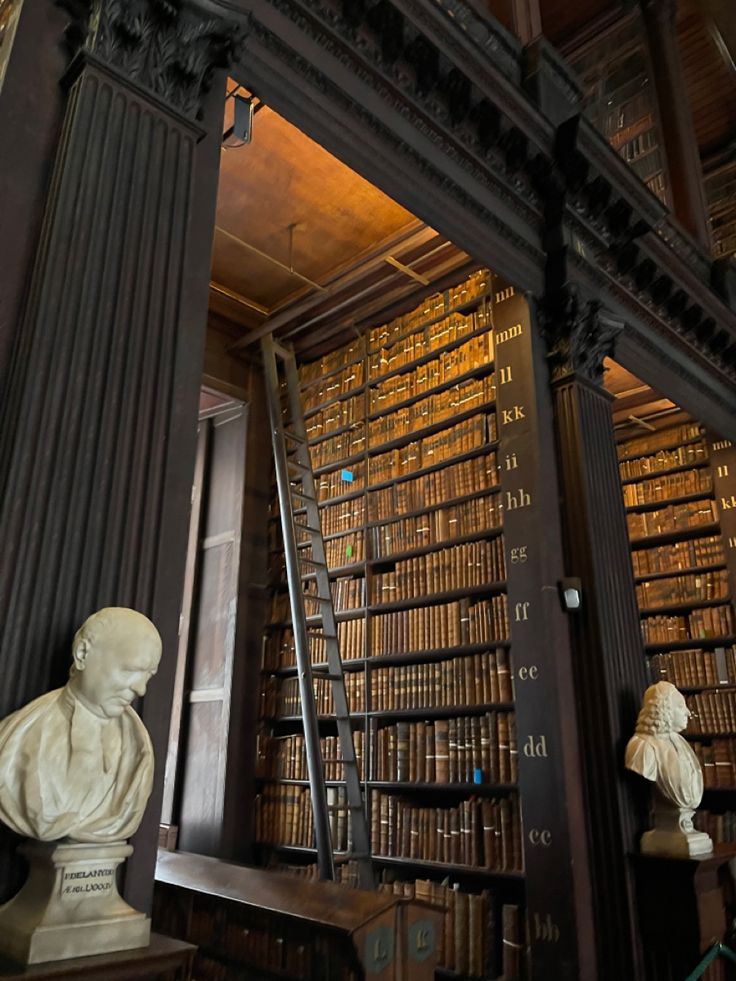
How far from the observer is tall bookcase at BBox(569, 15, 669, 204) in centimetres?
558

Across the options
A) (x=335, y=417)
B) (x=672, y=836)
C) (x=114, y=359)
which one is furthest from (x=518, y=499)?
(x=114, y=359)

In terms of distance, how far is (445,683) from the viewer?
360 centimetres

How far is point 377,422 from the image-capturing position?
446 cm

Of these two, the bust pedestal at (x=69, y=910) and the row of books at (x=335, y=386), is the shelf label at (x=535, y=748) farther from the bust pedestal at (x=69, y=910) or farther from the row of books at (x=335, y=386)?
the row of books at (x=335, y=386)

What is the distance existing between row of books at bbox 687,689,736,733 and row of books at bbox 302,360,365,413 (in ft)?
9.91

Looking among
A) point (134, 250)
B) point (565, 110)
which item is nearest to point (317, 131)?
point (134, 250)

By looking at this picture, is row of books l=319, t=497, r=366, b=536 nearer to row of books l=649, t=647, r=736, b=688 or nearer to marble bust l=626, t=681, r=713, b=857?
marble bust l=626, t=681, r=713, b=857

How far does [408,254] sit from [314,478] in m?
1.55

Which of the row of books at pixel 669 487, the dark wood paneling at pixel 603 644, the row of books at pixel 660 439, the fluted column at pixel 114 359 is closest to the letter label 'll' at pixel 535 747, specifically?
the dark wood paneling at pixel 603 644

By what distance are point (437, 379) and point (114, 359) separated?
2.67 m

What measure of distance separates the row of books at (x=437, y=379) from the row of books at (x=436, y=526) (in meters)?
0.47

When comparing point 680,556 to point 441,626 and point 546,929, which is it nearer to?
point 441,626

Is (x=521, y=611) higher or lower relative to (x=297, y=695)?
higher

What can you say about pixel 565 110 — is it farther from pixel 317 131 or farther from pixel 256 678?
pixel 256 678
